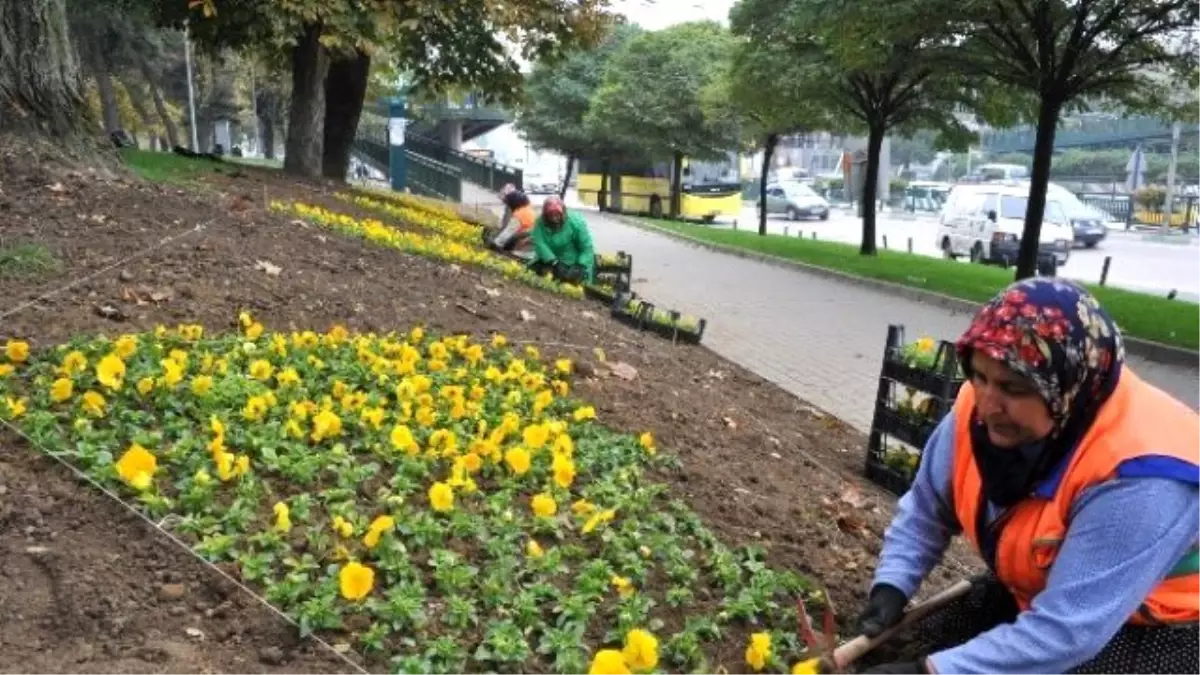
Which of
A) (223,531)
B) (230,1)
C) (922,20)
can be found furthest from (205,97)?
(223,531)

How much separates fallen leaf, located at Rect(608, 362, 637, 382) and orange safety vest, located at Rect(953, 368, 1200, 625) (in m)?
3.08

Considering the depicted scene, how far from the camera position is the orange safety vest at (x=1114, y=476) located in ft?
7.18

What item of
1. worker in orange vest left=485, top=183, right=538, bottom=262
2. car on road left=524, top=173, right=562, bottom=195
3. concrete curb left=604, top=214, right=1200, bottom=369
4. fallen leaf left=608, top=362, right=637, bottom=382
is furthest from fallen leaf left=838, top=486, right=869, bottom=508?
car on road left=524, top=173, right=562, bottom=195

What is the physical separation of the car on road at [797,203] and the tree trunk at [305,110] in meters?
32.6

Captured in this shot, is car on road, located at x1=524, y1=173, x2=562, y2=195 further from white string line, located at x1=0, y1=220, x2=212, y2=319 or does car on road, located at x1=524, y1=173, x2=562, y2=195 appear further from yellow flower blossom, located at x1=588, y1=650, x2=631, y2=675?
yellow flower blossom, located at x1=588, y1=650, x2=631, y2=675

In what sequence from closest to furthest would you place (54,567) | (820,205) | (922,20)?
(54,567)
(922,20)
(820,205)

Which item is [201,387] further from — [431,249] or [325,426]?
[431,249]

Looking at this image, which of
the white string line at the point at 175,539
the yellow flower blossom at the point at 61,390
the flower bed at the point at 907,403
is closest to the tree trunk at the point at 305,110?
the flower bed at the point at 907,403

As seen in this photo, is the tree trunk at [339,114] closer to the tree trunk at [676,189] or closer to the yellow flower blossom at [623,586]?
the yellow flower blossom at [623,586]

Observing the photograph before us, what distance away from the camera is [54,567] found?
8.93 ft

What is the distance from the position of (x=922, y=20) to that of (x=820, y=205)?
1303 inches

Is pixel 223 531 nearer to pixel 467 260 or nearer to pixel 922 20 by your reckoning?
pixel 467 260

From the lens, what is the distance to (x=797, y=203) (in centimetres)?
4584

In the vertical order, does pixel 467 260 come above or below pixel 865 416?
above
